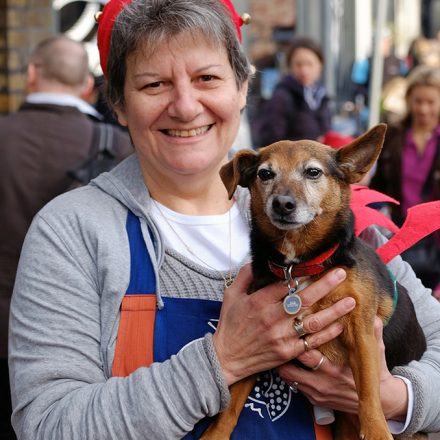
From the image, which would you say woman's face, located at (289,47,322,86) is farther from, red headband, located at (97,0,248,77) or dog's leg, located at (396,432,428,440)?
dog's leg, located at (396,432,428,440)

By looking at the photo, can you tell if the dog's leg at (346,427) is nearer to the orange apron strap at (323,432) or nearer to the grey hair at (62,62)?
the orange apron strap at (323,432)

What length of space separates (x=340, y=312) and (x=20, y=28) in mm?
5136

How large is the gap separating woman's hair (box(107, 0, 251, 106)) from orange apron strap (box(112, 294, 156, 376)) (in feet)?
2.23

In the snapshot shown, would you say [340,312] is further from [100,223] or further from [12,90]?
[12,90]

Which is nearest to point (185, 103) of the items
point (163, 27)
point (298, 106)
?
point (163, 27)

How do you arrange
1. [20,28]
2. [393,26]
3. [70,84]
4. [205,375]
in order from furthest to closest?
[393,26]
[20,28]
[70,84]
[205,375]

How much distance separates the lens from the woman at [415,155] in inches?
253

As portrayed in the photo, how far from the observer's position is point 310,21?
43.4 ft

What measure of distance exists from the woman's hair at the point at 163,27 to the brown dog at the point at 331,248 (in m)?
0.34

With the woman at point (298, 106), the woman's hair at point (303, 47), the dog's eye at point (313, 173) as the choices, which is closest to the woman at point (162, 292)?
the dog's eye at point (313, 173)

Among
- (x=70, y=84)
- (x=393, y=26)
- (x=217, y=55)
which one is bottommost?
(x=393, y=26)

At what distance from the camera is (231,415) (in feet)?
7.23

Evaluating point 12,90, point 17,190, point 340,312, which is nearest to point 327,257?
point 340,312

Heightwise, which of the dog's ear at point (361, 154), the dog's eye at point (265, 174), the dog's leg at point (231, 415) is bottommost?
the dog's leg at point (231, 415)
